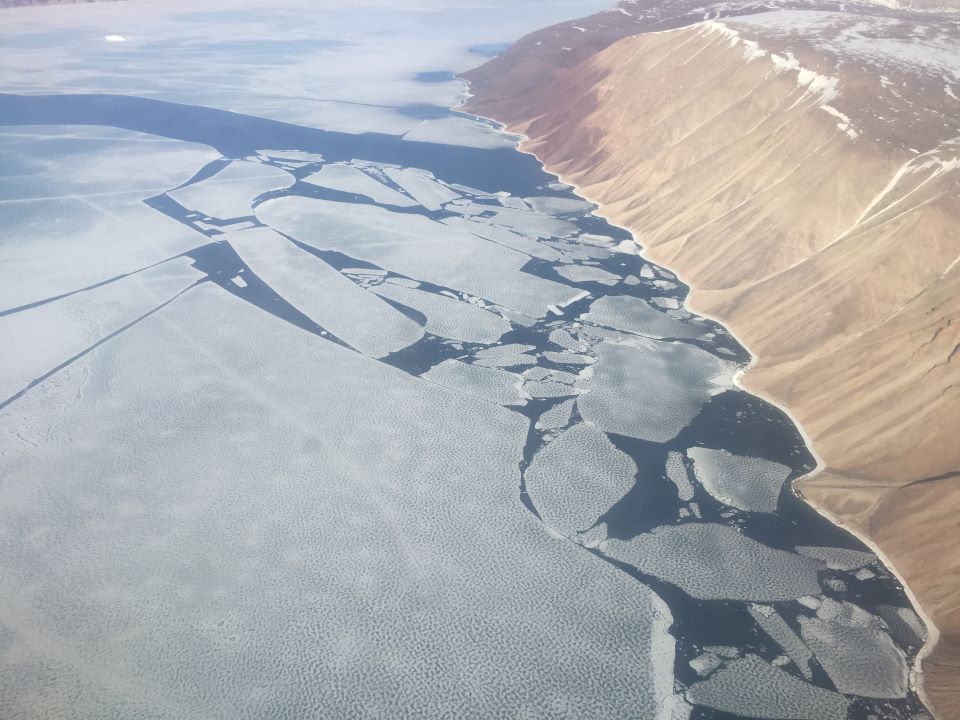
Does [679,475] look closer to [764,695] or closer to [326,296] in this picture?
[764,695]

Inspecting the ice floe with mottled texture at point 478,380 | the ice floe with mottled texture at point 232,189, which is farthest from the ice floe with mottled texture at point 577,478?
the ice floe with mottled texture at point 232,189

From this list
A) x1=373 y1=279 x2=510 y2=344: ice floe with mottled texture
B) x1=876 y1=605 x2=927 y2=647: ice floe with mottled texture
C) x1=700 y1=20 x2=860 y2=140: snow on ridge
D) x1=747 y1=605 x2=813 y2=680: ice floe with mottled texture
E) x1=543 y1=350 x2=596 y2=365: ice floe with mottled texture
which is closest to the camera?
x1=747 y1=605 x2=813 y2=680: ice floe with mottled texture

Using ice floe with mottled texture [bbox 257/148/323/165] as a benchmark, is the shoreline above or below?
below

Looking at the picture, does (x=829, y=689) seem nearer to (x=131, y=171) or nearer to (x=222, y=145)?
(x=131, y=171)

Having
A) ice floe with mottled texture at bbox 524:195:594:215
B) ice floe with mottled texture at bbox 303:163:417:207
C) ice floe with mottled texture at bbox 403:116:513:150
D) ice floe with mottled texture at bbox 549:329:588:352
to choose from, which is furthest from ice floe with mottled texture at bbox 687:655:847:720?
ice floe with mottled texture at bbox 403:116:513:150

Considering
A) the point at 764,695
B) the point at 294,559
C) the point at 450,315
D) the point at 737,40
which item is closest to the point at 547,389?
the point at 450,315

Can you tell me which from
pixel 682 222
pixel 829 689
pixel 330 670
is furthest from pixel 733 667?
pixel 682 222

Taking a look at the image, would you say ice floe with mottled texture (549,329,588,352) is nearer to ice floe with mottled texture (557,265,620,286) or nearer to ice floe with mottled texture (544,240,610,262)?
ice floe with mottled texture (557,265,620,286)
